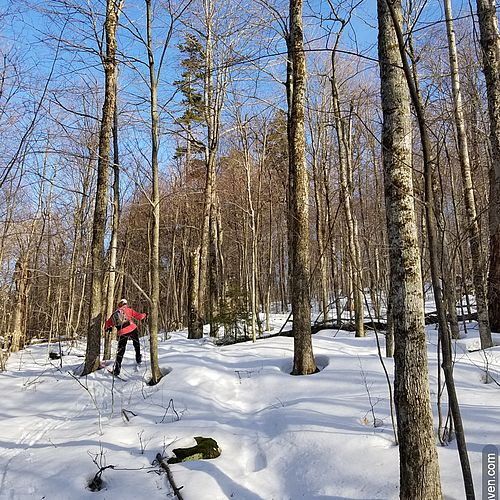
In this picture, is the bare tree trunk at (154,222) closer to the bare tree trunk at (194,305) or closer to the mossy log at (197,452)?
the mossy log at (197,452)

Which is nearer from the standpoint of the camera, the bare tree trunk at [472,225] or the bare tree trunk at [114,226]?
the bare tree trunk at [472,225]

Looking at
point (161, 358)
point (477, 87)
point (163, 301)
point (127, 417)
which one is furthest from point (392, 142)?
point (163, 301)

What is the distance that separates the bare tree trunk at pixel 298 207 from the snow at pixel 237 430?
2.02 ft

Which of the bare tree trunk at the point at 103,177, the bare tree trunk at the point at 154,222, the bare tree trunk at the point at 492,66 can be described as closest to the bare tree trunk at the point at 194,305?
the bare tree trunk at the point at 103,177

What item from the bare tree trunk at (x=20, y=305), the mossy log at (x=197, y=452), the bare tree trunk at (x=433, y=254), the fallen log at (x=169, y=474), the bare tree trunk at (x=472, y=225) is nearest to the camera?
the bare tree trunk at (x=433, y=254)

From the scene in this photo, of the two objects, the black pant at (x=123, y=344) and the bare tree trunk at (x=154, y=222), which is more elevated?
the bare tree trunk at (x=154, y=222)

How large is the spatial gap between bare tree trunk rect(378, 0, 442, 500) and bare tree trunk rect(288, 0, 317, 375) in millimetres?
3622

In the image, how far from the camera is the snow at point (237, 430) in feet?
11.2

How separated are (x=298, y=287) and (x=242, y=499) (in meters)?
3.55

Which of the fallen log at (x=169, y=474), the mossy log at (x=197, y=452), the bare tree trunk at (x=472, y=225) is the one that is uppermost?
the bare tree trunk at (x=472, y=225)

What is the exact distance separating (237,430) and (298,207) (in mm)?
3558

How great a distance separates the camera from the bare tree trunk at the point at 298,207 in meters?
6.37

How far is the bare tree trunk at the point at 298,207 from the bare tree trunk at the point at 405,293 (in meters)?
3.62

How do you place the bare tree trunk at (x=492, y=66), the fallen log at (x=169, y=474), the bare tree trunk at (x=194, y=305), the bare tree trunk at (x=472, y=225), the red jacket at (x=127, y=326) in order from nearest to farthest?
the fallen log at (x=169, y=474), the bare tree trunk at (x=492, y=66), the bare tree trunk at (x=472, y=225), the red jacket at (x=127, y=326), the bare tree trunk at (x=194, y=305)
